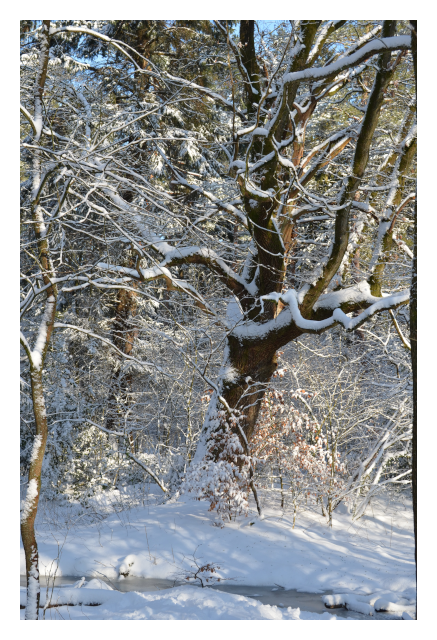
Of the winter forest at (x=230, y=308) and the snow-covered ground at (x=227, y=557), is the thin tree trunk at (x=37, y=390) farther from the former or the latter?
the snow-covered ground at (x=227, y=557)

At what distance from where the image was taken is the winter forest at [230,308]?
322 cm

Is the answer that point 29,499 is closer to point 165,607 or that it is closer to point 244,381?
point 165,607

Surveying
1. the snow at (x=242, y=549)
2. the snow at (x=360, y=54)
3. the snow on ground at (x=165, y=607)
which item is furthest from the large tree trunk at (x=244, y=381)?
the snow at (x=360, y=54)

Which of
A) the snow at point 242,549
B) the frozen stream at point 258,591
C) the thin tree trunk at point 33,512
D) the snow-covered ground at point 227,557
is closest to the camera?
the thin tree trunk at point 33,512

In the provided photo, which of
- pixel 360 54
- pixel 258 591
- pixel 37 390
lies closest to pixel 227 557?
pixel 258 591

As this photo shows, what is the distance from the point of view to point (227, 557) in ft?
13.1

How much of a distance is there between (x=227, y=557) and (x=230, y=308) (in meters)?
2.50

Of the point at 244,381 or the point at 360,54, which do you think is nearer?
the point at 360,54

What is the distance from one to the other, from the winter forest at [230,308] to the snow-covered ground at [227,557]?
0.07ft

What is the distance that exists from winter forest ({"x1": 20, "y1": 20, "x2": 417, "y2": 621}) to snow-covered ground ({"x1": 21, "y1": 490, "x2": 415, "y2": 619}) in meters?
0.02
